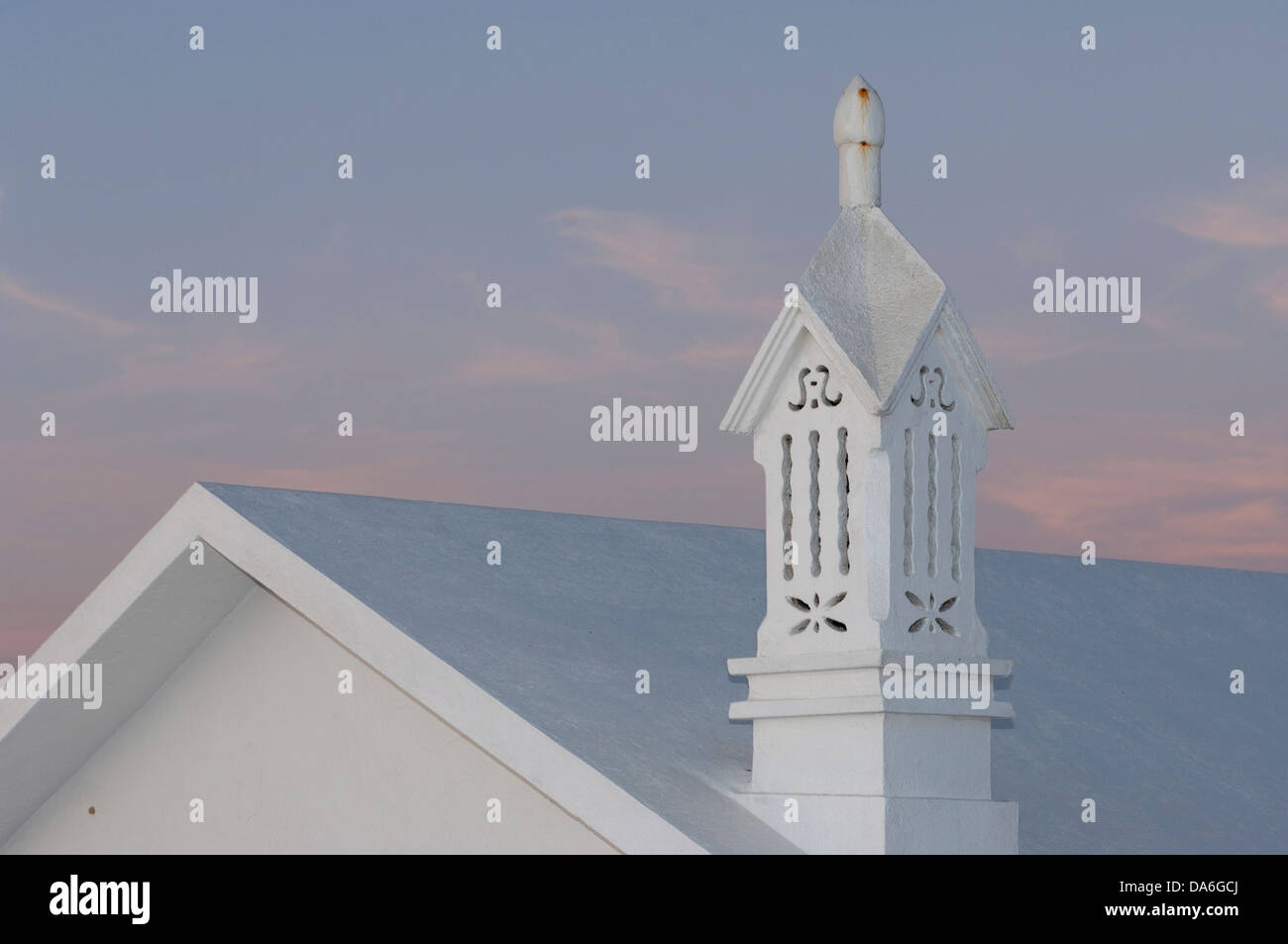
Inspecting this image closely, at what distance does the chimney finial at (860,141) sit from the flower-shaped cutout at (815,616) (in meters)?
1.92

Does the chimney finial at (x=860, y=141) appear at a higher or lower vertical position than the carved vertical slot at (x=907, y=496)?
higher

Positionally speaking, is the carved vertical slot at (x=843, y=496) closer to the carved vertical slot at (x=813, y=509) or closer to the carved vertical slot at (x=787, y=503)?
the carved vertical slot at (x=813, y=509)

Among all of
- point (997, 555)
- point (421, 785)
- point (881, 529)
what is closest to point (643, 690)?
point (421, 785)

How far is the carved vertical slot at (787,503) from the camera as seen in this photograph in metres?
9.27

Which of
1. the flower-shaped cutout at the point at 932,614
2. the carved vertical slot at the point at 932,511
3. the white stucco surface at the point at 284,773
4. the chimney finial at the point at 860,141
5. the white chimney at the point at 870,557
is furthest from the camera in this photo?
the white stucco surface at the point at 284,773

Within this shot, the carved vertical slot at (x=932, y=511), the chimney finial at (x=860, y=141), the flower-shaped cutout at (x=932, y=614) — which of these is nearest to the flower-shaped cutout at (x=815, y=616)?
the flower-shaped cutout at (x=932, y=614)

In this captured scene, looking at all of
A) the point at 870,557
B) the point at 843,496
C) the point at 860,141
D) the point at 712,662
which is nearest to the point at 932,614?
the point at 870,557

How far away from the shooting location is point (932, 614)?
9070mm

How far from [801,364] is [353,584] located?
8.19ft

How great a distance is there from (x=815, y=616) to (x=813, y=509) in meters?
0.49
